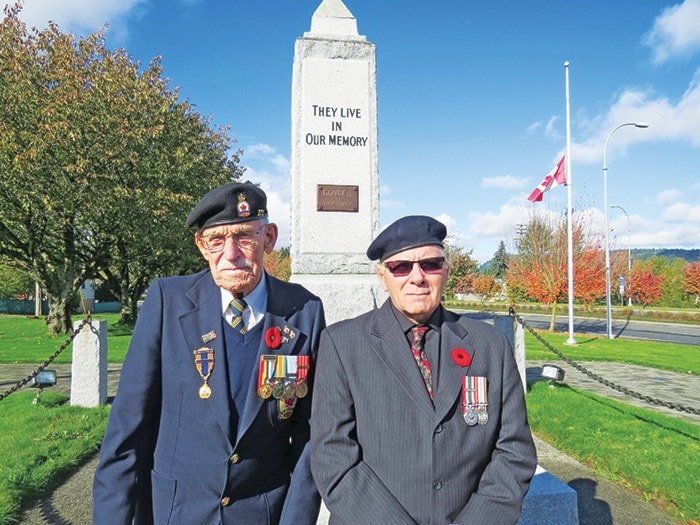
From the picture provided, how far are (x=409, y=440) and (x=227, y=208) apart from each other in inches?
44.7

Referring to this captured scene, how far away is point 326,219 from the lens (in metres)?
4.38

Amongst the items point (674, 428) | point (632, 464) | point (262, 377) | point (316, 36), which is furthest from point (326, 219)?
point (674, 428)

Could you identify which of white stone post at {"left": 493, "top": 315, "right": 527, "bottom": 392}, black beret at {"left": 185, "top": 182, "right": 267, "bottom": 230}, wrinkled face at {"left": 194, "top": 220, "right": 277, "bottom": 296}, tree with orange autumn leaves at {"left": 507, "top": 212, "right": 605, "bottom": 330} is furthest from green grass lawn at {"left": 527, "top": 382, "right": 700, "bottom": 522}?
tree with orange autumn leaves at {"left": 507, "top": 212, "right": 605, "bottom": 330}

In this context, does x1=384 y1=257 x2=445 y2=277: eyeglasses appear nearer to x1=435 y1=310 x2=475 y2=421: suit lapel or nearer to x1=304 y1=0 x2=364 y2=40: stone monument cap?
x1=435 y1=310 x2=475 y2=421: suit lapel

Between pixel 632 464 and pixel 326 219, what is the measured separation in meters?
3.94

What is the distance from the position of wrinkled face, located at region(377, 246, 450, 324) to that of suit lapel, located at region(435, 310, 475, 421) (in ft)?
0.42

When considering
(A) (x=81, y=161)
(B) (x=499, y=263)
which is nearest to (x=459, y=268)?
(B) (x=499, y=263)

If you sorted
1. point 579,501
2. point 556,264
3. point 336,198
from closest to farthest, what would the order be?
point 579,501 < point 336,198 < point 556,264

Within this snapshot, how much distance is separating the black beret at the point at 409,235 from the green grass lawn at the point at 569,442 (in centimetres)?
358

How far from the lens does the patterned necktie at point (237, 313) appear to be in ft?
5.87

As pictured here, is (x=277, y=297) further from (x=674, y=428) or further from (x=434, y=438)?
(x=674, y=428)

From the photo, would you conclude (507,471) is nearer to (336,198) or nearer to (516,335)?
(336,198)

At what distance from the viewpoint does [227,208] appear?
175 centimetres

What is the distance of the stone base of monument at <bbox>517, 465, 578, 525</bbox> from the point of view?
2.60 meters
